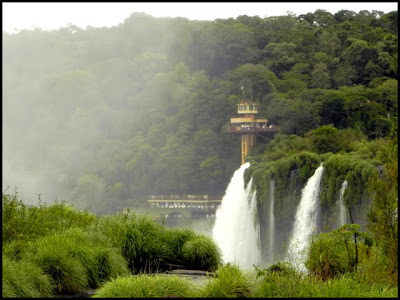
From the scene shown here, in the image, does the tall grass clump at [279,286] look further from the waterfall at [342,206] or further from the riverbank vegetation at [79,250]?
the waterfall at [342,206]

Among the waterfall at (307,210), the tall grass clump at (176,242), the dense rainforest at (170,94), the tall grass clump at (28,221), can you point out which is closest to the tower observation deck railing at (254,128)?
the dense rainforest at (170,94)

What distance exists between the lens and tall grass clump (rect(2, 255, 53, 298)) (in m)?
10.4

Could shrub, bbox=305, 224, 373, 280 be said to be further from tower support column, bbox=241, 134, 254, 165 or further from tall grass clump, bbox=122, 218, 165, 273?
tower support column, bbox=241, 134, 254, 165

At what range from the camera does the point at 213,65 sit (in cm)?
8262

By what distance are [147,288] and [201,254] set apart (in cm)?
552

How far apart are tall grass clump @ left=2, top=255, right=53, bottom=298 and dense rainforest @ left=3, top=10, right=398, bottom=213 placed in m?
36.1

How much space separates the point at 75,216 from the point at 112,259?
5.27 m

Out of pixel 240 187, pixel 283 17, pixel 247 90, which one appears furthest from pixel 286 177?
pixel 283 17

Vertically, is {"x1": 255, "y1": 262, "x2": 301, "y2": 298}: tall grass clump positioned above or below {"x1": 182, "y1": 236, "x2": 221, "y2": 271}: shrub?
above

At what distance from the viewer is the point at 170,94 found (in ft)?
265

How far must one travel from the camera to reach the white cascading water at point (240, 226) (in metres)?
37.9

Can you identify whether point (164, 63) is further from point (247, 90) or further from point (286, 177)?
point (286, 177)

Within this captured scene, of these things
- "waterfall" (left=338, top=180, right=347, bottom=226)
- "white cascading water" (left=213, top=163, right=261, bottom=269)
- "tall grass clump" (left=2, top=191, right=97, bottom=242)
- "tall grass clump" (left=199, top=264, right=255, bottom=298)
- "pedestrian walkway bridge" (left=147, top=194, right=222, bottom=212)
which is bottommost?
"pedestrian walkway bridge" (left=147, top=194, right=222, bottom=212)

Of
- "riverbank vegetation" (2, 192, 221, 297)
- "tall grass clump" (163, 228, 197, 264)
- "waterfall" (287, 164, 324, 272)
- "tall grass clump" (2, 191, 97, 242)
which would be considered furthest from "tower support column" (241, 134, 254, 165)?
"tall grass clump" (163, 228, 197, 264)
